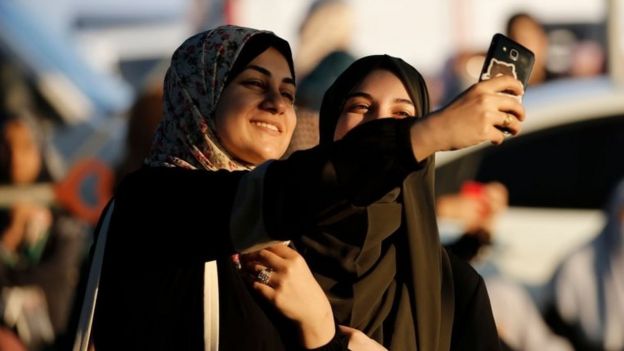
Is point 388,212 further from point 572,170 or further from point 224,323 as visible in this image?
point 572,170

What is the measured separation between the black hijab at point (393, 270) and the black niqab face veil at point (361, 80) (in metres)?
0.19

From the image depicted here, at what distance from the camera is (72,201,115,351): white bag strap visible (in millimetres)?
2775

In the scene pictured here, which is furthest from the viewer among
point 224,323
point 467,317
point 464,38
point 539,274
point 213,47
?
point 464,38

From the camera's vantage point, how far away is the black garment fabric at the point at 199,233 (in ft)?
7.86

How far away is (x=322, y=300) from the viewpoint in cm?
274

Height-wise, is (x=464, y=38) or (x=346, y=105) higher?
(x=346, y=105)

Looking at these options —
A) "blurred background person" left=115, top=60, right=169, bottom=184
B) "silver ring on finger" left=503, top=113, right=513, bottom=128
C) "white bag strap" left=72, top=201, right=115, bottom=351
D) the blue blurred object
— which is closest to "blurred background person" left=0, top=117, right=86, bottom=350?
the blue blurred object

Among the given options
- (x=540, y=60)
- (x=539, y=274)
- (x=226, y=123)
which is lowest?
(x=539, y=274)

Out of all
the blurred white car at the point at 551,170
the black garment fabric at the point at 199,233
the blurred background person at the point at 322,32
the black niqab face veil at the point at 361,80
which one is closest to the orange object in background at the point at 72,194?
the blurred background person at the point at 322,32

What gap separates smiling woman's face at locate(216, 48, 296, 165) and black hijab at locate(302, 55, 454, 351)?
0.82 ft

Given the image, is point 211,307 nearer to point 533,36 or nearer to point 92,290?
point 92,290

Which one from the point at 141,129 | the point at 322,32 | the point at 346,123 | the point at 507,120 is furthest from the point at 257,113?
the point at 322,32

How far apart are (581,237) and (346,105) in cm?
501

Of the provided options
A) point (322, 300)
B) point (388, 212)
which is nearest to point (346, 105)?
point (388, 212)
